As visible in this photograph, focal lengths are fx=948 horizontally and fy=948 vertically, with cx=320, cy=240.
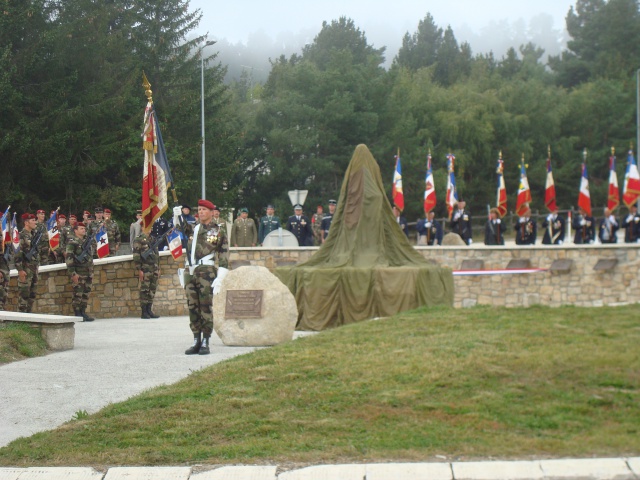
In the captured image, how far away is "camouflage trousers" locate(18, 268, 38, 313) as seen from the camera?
17406mm

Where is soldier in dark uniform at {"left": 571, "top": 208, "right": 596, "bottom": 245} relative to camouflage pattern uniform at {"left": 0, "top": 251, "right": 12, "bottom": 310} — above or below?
above

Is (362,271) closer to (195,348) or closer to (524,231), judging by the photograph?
(195,348)

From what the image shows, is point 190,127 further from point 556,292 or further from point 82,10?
point 556,292

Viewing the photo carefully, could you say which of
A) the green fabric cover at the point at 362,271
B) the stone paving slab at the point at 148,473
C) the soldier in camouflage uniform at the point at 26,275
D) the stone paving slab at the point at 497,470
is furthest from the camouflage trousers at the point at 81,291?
the stone paving slab at the point at 497,470

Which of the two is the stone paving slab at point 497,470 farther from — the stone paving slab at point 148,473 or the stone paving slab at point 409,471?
the stone paving slab at point 148,473

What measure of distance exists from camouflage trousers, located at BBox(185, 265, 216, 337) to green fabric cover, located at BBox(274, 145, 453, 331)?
11.8 ft

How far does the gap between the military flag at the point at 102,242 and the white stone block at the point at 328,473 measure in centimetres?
1551

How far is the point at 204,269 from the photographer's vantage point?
12.4 m

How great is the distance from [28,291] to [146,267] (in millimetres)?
2786

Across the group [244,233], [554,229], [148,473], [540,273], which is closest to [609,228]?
[554,229]

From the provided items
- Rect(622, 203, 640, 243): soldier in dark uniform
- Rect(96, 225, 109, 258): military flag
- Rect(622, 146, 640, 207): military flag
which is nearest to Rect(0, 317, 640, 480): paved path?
Rect(96, 225, 109, 258): military flag

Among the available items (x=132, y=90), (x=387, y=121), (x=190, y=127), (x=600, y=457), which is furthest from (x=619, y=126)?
(x=600, y=457)

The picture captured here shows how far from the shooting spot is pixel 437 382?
762 centimetres

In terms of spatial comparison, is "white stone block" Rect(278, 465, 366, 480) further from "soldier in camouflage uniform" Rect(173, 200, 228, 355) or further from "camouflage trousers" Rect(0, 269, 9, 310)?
"camouflage trousers" Rect(0, 269, 9, 310)
